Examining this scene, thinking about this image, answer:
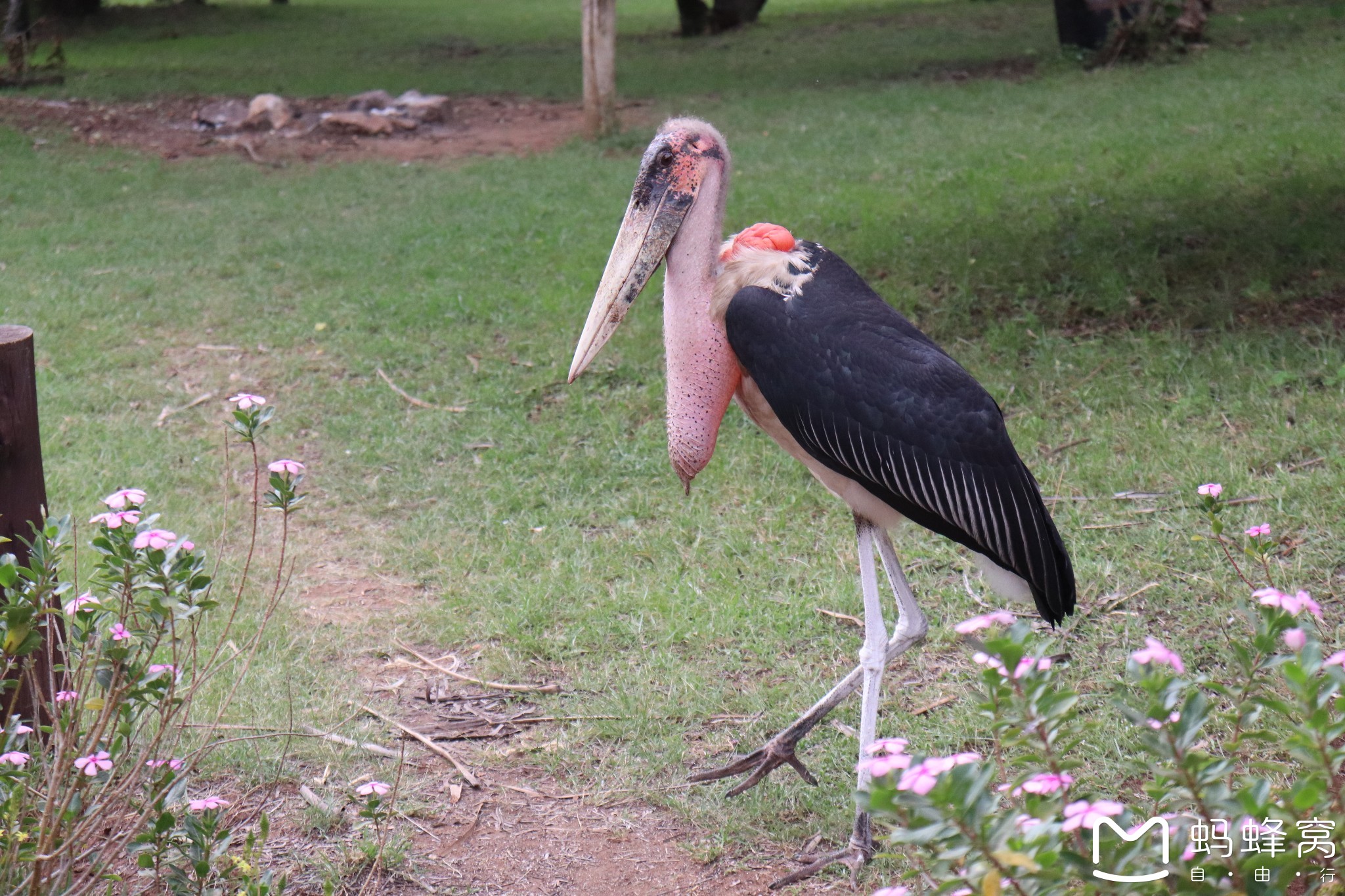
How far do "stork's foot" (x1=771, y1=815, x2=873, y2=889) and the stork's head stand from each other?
3.68ft

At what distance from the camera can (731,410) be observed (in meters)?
5.07

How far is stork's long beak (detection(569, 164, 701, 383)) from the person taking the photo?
2.71m

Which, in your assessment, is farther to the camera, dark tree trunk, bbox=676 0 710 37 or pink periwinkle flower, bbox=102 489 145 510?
dark tree trunk, bbox=676 0 710 37

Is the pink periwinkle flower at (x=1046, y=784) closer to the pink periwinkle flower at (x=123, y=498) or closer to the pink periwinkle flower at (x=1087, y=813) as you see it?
the pink periwinkle flower at (x=1087, y=813)

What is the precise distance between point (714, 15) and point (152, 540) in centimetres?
1566

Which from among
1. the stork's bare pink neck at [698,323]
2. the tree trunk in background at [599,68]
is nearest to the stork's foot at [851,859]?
the stork's bare pink neck at [698,323]

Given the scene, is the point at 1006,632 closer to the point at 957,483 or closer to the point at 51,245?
the point at 957,483

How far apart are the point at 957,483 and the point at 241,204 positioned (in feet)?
22.8

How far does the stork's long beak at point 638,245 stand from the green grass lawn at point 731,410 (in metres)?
1.02

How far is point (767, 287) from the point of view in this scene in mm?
2672

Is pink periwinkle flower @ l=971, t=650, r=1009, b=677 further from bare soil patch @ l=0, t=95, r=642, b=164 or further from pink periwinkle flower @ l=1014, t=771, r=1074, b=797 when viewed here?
bare soil patch @ l=0, t=95, r=642, b=164

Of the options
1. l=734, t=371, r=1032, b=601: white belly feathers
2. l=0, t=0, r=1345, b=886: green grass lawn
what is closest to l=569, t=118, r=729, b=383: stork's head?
l=734, t=371, r=1032, b=601: white belly feathers

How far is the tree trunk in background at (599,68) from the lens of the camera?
9.23 m


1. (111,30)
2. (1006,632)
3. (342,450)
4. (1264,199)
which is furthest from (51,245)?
(111,30)
